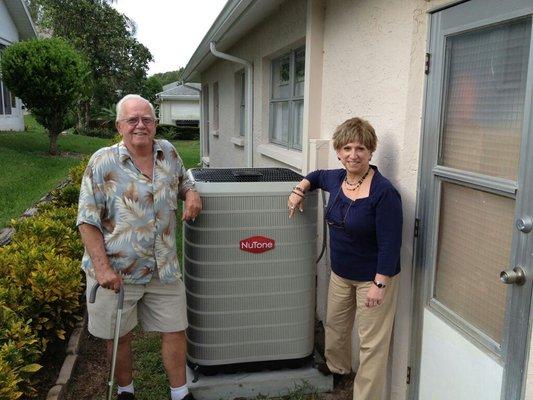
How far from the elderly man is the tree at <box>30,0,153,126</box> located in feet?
77.6

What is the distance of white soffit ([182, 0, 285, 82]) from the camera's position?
4.74 meters

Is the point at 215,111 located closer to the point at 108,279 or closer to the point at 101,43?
the point at 108,279

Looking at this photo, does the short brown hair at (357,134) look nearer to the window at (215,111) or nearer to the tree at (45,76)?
the window at (215,111)

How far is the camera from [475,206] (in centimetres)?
212

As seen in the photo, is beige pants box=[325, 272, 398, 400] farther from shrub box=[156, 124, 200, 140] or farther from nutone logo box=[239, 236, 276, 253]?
shrub box=[156, 124, 200, 140]

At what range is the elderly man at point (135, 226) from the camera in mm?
2537

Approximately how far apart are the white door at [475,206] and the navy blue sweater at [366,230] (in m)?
0.20

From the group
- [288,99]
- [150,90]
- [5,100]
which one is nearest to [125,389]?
[288,99]

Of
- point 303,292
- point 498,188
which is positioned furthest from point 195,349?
point 498,188

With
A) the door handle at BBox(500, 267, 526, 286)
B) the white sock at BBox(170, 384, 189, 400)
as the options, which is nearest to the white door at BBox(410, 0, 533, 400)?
the door handle at BBox(500, 267, 526, 286)

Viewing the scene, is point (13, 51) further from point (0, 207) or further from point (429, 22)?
point (429, 22)

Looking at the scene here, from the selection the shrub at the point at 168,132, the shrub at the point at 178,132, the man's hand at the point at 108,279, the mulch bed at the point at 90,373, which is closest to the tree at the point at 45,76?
the mulch bed at the point at 90,373

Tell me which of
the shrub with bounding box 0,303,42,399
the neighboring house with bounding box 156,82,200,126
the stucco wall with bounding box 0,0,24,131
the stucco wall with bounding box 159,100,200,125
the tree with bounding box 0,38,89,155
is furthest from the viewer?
the stucco wall with bounding box 159,100,200,125

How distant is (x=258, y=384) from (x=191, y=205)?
1304 millimetres
